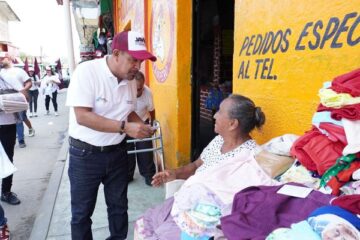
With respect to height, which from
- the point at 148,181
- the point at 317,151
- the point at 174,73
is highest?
the point at 174,73

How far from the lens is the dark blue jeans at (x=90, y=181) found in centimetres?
258

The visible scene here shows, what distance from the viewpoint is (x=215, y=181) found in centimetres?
167

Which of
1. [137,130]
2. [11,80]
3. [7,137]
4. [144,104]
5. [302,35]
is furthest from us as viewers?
[11,80]

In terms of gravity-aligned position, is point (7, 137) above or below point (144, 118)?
below

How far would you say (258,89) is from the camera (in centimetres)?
237

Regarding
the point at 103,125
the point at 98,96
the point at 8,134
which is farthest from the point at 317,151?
the point at 8,134

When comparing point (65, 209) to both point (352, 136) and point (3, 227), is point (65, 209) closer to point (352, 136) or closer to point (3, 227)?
point (3, 227)

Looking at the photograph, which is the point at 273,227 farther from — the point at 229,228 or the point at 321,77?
the point at 321,77

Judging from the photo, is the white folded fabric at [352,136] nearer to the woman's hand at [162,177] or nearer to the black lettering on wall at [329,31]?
the black lettering on wall at [329,31]

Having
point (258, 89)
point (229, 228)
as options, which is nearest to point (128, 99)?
point (258, 89)

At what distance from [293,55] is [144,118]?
2573 millimetres

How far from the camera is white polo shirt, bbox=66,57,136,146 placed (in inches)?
93.1

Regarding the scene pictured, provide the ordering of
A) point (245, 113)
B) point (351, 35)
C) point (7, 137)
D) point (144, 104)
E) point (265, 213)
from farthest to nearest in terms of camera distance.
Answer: point (144, 104), point (7, 137), point (245, 113), point (351, 35), point (265, 213)

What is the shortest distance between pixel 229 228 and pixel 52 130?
30.8ft
